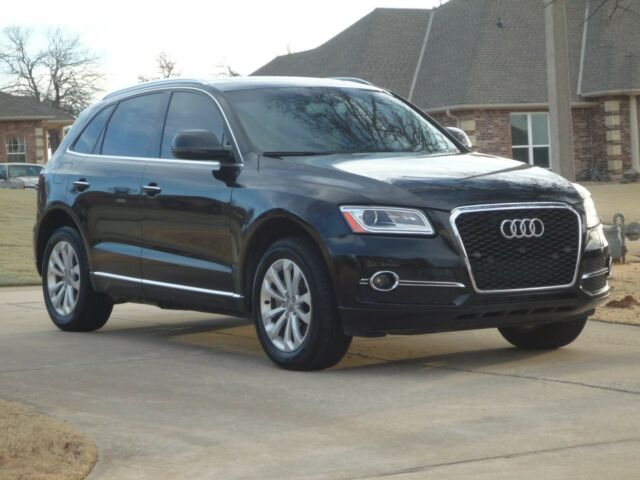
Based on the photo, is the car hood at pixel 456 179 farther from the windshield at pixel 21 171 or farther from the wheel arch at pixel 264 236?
the windshield at pixel 21 171

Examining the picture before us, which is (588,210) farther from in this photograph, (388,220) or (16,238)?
(16,238)

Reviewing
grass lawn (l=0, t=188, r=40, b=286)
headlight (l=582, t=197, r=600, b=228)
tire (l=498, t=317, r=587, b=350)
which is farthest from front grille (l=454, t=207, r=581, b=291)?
grass lawn (l=0, t=188, r=40, b=286)

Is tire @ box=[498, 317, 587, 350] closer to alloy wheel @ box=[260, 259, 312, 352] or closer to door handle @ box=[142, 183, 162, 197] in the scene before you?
alloy wheel @ box=[260, 259, 312, 352]

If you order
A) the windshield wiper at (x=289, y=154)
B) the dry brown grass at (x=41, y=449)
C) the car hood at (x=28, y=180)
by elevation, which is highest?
the windshield wiper at (x=289, y=154)

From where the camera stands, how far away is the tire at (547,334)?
8992 mm

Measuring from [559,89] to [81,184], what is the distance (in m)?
5.99

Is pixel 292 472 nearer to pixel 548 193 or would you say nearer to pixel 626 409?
pixel 626 409

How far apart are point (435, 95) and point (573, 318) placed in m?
38.1

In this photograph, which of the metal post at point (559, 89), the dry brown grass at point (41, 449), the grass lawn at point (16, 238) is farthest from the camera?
the grass lawn at point (16, 238)

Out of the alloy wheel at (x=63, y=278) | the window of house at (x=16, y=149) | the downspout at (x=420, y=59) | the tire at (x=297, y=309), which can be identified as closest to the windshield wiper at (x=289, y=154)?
the tire at (x=297, y=309)

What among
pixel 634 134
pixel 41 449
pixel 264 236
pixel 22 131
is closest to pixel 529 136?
pixel 634 134

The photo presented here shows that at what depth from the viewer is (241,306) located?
877 cm

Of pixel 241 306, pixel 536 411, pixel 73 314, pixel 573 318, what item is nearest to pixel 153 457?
pixel 536 411

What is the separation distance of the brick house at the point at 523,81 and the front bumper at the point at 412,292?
36835 mm
